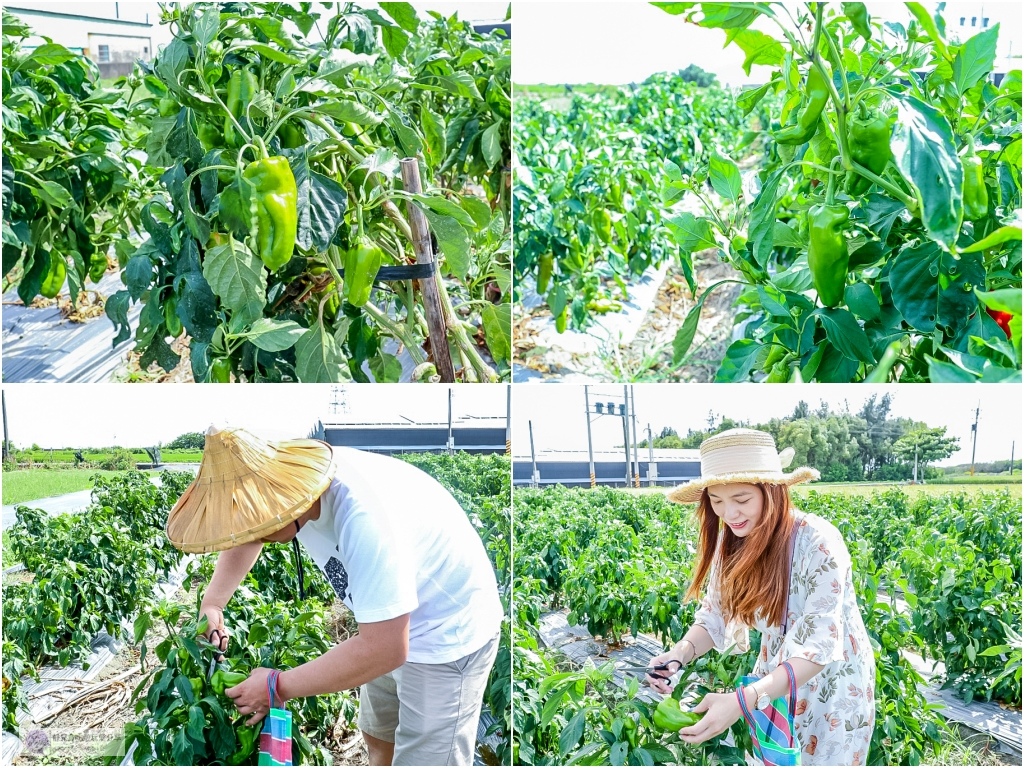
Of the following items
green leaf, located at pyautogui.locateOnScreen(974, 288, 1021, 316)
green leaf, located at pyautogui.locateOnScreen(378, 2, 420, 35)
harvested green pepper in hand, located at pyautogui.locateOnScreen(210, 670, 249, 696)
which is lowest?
harvested green pepper in hand, located at pyautogui.locateOnScreen(210, 670, 249, 696)

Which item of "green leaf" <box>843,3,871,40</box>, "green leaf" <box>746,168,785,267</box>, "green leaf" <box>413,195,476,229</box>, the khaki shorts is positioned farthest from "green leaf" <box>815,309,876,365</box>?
the khaki shorts

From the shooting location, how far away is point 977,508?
1542 millimetres

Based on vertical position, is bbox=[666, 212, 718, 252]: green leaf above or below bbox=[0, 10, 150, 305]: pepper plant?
below

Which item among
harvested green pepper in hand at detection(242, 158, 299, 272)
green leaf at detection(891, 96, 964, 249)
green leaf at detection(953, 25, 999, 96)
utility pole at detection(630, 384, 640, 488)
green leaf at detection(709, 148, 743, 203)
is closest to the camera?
green leaf at detection(891, 96, 964, 249)

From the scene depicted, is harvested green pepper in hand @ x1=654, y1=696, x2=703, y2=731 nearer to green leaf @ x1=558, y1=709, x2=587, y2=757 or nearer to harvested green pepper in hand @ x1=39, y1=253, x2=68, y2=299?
green leaf @ x1=558, y1=709, x2=587, y2=757

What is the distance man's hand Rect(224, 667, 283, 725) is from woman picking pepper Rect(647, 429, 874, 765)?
631mm

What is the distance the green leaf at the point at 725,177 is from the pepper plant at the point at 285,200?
378 millimetres

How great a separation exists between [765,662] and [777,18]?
3.24ft

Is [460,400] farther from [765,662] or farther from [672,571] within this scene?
[765,662]

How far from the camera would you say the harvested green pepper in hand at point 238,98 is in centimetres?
121

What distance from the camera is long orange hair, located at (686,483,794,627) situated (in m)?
1.34

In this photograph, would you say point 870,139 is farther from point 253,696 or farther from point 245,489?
point 253,696

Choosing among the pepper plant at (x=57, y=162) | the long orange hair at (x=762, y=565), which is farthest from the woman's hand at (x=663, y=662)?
the pepper plant at (x=57, y=162)

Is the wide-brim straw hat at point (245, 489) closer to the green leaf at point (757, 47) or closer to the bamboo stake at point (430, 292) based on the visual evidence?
the bamboo stake at point (430, 292)
